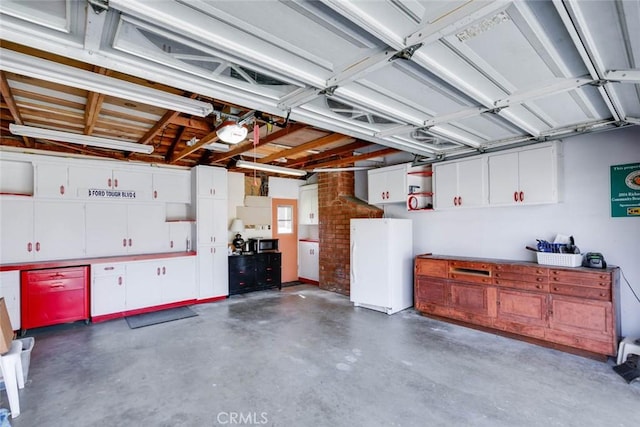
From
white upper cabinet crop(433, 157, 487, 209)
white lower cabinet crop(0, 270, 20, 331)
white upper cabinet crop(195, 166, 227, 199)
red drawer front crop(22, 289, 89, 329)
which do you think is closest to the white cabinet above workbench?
white upper cabinet crop(433, 157, 487, 209)

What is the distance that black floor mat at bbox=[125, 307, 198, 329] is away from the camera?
4.89 metres

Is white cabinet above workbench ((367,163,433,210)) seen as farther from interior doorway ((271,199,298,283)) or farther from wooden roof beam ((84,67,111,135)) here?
wooden roof beam ((84,67,111,135))

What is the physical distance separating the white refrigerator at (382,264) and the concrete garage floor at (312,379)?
0.72 metres

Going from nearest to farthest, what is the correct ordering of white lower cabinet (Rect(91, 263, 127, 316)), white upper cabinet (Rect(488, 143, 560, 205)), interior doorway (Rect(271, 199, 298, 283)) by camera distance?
white upper cabinet (Rect(488, 143, 560, 205)) < white lower cabinet (Rect(91, 263, 127, 316)) < interior doorway (Rect(271, 199, 298, 283))

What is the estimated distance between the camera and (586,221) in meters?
3.94

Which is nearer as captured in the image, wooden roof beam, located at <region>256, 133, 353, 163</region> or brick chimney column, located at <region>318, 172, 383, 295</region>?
wooden roof beam, located at <region>256, 133, 353, 163</region>

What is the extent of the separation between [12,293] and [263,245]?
13.6 feet

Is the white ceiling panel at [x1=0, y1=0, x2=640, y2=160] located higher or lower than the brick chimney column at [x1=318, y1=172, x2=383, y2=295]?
higher

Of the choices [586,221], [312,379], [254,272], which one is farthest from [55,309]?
[586,221]

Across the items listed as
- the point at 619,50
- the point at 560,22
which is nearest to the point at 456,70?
the point at 560,22

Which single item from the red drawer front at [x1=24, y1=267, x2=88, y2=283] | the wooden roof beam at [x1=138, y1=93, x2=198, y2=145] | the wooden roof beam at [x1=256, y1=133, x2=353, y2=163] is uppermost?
the wooden roof beam at [x1=138, y1=93, x2=198, y2=145]

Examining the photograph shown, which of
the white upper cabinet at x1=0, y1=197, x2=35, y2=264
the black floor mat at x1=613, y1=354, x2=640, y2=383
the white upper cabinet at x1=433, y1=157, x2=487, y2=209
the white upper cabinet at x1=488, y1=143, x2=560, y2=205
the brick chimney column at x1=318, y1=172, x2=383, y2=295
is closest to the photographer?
the black floor mat at x1=613, y1=354, x2=640, y2=383

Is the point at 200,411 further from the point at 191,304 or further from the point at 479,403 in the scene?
the point at 191,304

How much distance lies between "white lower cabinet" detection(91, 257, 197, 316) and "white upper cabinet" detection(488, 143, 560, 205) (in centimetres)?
547
